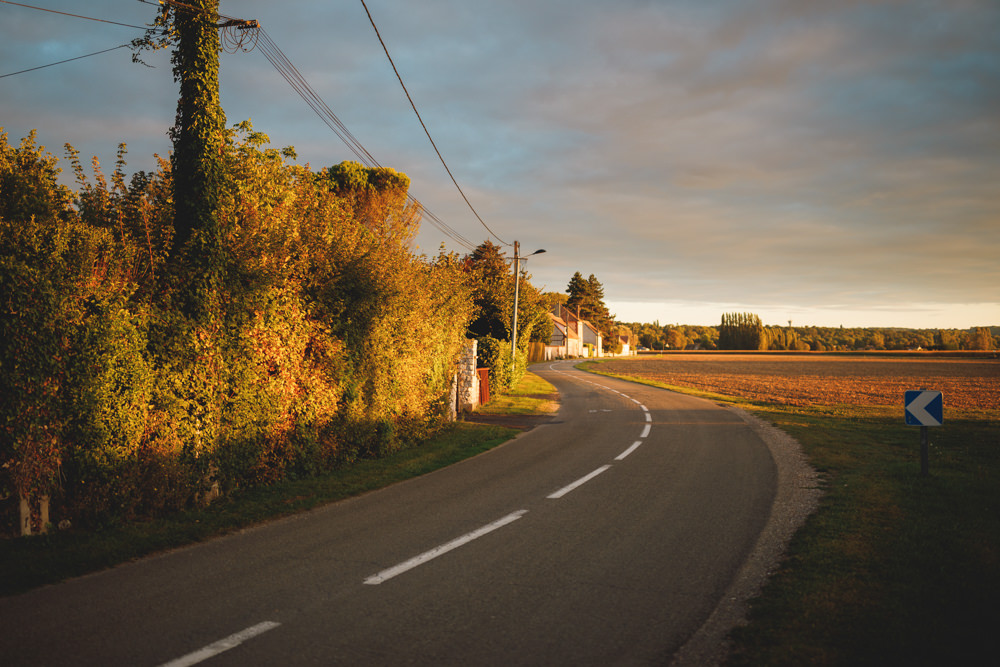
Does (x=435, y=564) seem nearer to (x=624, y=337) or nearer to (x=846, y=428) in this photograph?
(x=846, y=428)

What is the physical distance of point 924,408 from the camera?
9.64 m

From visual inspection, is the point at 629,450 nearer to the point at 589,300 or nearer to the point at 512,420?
the point at 512,420

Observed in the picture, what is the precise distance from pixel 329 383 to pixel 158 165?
5386mm

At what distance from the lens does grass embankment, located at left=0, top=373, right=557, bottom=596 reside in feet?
17.8

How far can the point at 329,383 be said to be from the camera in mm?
10211

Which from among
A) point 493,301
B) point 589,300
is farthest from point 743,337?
point 493,301

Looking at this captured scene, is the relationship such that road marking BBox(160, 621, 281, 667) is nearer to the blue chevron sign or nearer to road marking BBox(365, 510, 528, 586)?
road marking BBox(365, 510, 528, 586)

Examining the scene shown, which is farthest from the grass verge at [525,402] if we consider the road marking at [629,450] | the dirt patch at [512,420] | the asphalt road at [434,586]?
the asphalt road at [434,586]

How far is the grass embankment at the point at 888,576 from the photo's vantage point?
3.81m

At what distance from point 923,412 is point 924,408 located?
0.07 meters

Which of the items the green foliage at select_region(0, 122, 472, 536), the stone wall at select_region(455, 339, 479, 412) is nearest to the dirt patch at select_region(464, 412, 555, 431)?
the stone wall at select_region(455, 339, 479, 412)

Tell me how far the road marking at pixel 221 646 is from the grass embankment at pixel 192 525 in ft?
Answer: 8.04

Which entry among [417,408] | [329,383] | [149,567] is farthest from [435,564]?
[417,408]

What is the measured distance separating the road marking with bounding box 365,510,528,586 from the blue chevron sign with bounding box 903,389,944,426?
23.6 ft
